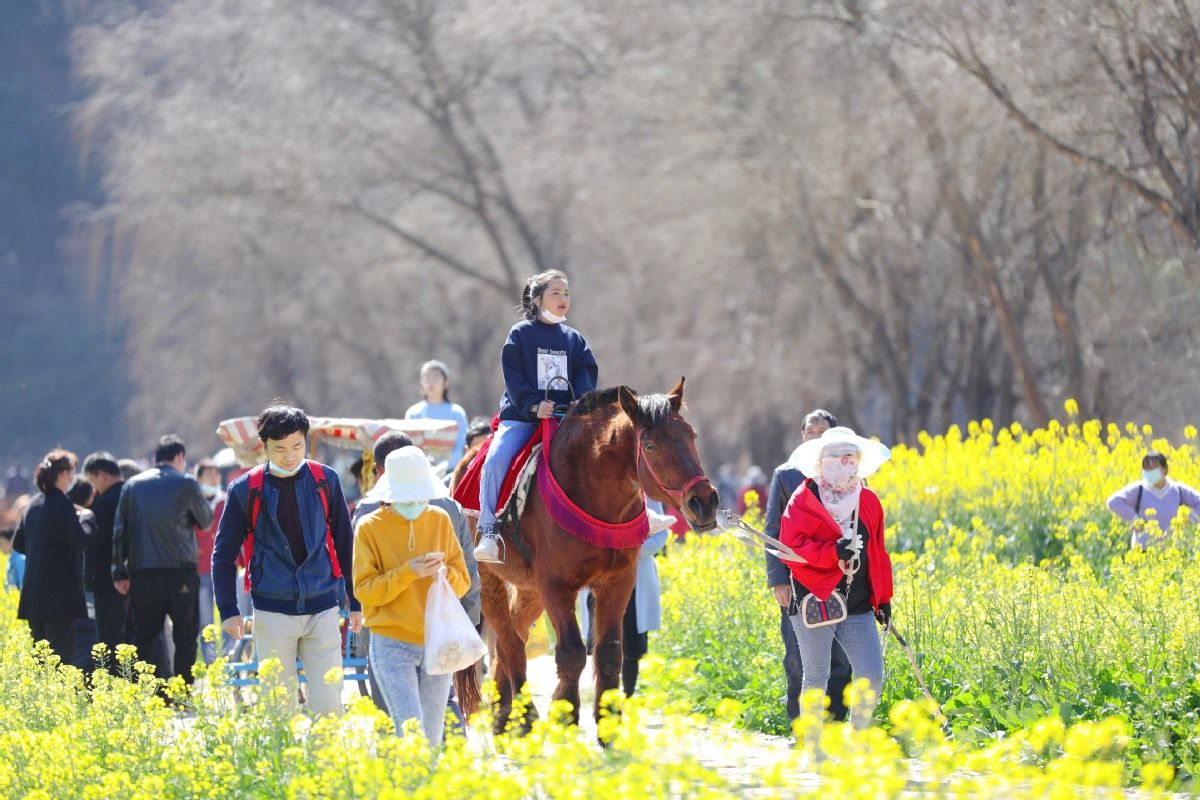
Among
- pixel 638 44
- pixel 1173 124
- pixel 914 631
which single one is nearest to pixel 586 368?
pixel 914 631

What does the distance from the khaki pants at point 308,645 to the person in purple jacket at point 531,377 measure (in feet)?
5.81

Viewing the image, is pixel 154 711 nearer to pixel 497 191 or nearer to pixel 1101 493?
pixel 1101 493

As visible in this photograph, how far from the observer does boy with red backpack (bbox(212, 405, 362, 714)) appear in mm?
9109

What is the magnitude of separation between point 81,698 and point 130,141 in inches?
1325

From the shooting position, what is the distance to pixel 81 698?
931cm

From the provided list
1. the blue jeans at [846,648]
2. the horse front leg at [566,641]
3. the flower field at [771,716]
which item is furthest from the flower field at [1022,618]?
the horse front leg at [566,641]

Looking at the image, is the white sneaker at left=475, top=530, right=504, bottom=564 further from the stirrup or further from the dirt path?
the dirt path

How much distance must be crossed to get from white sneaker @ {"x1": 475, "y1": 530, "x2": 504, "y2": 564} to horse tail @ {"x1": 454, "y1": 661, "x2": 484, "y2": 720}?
62cm

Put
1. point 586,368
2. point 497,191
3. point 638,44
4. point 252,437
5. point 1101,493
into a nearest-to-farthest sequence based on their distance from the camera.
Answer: point 586,368, point 252,437, point 1101,493, point 638,44, point 497,191

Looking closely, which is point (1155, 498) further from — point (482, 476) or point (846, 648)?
point (482, 476)

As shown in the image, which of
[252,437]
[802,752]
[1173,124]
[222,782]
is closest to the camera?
[802,752]

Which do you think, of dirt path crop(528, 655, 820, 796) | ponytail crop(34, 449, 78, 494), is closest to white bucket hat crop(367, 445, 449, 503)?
dirt path crop(528, 655, 820, 796)

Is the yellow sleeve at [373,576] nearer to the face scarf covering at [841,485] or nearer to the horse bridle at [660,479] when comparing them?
the horse bridle at [660,479]

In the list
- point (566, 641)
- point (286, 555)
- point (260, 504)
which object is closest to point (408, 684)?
point (286, 555)
